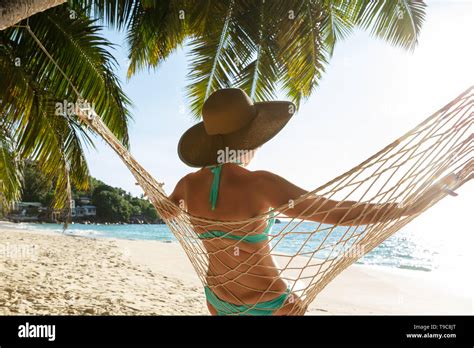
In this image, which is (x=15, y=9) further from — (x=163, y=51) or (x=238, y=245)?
(x=163, y=51)

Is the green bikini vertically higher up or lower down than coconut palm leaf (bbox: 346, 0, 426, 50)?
lower down

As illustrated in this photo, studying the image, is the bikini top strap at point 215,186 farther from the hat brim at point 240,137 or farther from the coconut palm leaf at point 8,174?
the coconut palm leaf at point 8,174

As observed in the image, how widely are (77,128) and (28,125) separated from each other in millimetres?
480

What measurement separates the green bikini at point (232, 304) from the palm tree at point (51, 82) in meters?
2.21

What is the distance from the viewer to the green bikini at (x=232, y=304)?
3.83 feet

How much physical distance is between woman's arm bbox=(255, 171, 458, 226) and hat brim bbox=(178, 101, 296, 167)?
0.56ft

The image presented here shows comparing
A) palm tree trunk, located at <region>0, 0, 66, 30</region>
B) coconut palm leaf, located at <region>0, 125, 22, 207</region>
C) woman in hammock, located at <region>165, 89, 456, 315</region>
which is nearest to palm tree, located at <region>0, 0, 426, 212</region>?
coconut palm leaf, located at <region>0, 125, 22, 207</region>

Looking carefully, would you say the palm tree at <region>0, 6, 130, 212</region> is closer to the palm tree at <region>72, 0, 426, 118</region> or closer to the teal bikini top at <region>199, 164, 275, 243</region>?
the palm tree at <region>72, 0, 426, 118</region>

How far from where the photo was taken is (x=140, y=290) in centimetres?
557

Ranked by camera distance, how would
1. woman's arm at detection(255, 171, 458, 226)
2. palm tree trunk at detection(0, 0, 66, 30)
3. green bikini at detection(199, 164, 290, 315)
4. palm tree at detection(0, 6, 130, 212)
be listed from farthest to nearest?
palm tree at detection(0, 6, 130, 212) < palm tree trunk at detection(0, 0, 66, 30) < green bikini at detection(199, 164, 290, 315) < woman's arm at detection(255, 171, 458, 226)

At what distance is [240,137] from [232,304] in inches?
20.3

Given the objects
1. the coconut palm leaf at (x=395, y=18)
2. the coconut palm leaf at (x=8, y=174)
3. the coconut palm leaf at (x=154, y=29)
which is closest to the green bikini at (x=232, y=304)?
the coconut palm leaf at (x=154, y=29)

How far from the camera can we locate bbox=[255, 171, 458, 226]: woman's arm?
3.41 feet
